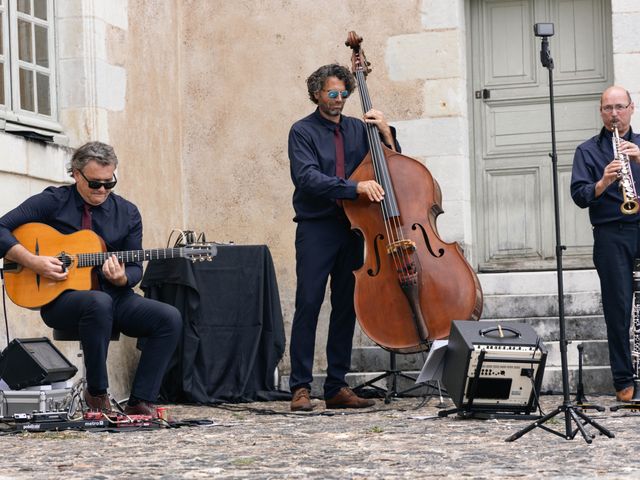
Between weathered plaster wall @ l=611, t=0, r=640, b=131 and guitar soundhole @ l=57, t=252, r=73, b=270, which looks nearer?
guitar soundhole @ l=57, t=252, r=73, b=270

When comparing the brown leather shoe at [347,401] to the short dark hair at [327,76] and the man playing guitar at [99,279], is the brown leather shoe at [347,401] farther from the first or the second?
the short dark hair at [327,76]

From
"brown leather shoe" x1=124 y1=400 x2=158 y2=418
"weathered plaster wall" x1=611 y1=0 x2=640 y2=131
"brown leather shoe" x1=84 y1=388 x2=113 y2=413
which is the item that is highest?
"weathered plaster wall" x1=611 y1=0 x2=640 y2=131

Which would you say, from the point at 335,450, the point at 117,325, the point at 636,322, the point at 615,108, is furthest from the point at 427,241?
the point at 335,450

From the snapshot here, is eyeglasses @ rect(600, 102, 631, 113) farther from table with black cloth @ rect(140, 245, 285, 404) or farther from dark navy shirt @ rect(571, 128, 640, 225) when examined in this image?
table with black cloth @ rect(140, 245, 285, 404)

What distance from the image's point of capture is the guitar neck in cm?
623

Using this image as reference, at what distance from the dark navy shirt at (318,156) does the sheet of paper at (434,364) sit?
2.99 feet

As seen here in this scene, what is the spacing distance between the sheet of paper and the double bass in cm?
22

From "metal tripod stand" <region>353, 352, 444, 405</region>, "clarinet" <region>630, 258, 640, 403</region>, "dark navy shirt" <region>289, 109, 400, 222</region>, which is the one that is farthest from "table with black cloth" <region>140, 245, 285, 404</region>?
"clarinet" <region>630, 258, 640, 403</region>

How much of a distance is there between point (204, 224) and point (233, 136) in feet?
1.98

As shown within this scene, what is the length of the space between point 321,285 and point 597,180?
1.52 meters

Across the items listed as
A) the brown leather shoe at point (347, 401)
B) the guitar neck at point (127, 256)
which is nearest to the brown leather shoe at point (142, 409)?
the guitar neck at point (127, 256)

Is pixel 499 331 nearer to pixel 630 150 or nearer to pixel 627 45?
pixel 630 150

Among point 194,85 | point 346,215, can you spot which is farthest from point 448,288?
point 194,85

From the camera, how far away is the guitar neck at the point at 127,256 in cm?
623
